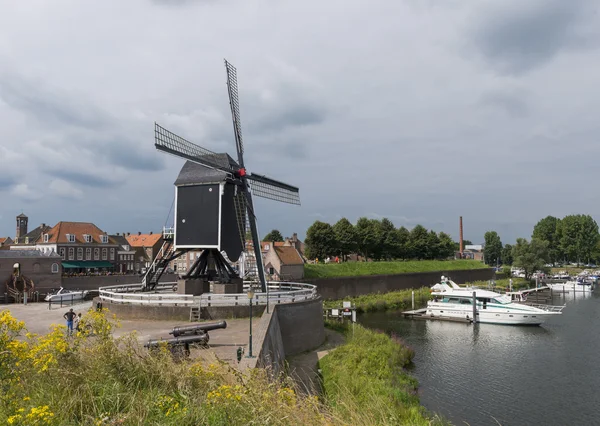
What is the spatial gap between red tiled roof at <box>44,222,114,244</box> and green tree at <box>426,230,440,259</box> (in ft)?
184

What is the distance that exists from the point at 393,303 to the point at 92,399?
44.2m

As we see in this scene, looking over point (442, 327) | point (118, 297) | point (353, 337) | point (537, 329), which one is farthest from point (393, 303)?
point (118, 297)

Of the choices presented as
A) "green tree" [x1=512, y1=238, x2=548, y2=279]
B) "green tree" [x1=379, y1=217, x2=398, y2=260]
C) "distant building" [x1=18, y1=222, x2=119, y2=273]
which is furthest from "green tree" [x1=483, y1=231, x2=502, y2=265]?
"distant building" [x1=18, y1=222, x2=119, y2=273]

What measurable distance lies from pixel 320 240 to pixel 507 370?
148 ft

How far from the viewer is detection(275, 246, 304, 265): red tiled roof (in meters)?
53.3

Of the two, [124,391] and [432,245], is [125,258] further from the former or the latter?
[124,391]

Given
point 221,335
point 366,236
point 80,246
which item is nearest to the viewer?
point 221,335

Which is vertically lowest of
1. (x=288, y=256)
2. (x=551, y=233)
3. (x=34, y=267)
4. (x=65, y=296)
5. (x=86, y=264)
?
(x=65, y=296)

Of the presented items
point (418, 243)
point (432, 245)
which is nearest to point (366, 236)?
point (418, 243)

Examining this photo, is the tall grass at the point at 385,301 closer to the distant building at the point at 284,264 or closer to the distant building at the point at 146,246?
the distant building at the point at 284,264

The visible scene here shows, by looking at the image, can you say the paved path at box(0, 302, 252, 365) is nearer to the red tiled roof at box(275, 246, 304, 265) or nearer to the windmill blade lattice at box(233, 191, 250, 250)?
the windmill blade lattice at box(233, 191, 250, 250)

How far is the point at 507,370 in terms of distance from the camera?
73.8ft

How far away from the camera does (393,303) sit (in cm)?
4806

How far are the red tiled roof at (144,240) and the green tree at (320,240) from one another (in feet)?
84.7
